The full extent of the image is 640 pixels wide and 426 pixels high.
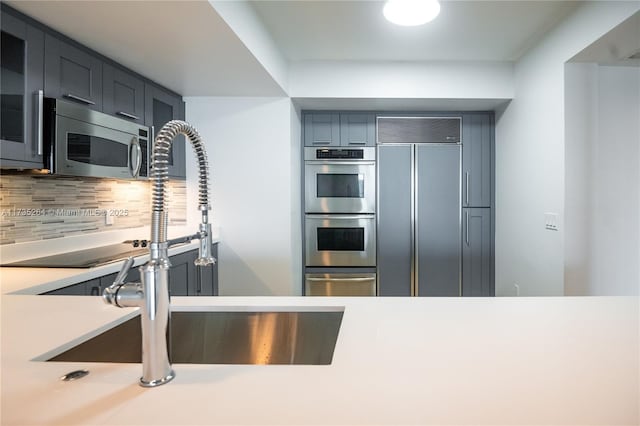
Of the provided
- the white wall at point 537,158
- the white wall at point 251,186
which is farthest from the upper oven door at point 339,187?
the white wall at point 537,158

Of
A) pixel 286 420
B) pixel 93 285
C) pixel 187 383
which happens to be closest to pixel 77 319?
pixel 187 383

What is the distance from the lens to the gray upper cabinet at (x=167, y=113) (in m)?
2.75

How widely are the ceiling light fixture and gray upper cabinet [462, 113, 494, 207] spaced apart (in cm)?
186

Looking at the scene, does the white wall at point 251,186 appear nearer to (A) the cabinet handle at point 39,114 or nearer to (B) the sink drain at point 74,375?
(A) the cabinet handle at point 39,114

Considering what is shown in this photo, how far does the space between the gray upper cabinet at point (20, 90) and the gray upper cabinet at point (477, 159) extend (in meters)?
3.34

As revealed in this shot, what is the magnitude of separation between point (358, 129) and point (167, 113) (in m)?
1.71

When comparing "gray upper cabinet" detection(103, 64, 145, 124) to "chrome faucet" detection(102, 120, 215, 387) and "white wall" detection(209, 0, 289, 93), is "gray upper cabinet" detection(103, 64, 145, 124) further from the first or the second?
"chrome faucet" detection(102, 120, 215, 387)

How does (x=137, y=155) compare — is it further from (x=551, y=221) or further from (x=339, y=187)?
(x=551, y=221)

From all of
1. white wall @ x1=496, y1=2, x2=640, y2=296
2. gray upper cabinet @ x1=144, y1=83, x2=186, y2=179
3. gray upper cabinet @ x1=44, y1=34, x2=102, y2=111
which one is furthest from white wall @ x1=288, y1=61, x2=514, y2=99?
gray upper cabinet @ x1=44, y1=34, x2=102, y2=111

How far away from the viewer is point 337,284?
12.3ft

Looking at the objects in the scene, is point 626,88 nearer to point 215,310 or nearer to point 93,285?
point 215,310

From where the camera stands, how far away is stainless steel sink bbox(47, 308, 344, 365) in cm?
111

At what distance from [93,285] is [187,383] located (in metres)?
1.41

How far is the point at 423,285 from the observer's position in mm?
3799
